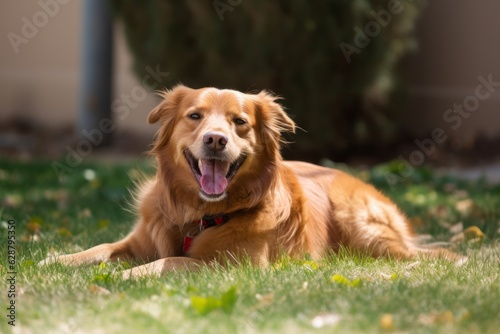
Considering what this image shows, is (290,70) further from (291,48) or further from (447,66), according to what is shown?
(447,66)

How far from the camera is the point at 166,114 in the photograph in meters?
4.89

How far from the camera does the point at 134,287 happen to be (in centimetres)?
386

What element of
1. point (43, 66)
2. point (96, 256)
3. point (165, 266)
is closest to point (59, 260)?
point (96, 256)

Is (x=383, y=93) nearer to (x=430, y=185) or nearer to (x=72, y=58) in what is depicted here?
(x=430, y=185)

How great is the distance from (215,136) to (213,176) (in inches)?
11.8

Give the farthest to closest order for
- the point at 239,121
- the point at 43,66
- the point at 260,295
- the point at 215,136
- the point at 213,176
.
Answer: the point at 43,66
the point at 239,121
the point at 213,176
the point at 215,136
the point at 260,295

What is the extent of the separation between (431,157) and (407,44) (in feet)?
5.41

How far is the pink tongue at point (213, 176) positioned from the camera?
455 cm

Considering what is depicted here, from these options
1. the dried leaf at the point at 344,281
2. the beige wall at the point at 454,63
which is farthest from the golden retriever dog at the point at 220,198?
the beige wall at the point at 454,63

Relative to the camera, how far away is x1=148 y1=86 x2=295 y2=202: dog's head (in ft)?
14.7

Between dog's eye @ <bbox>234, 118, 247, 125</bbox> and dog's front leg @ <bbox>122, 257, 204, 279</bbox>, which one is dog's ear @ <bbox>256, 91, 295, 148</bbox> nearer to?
dog's eye @ <bbox>234, 118, 247, 125</bbox>

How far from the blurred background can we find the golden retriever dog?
4609mm

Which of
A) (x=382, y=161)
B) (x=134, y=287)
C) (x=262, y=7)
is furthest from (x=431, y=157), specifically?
(x=134, y=287)

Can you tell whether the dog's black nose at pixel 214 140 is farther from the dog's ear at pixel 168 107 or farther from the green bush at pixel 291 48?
the green bush at pixel 291 48
